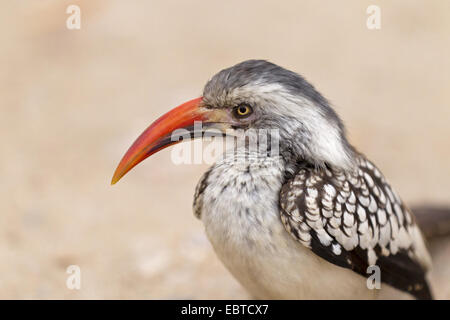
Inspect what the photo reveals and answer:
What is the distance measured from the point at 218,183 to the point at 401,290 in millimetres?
1286

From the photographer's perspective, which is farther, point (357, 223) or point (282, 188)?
point (357, 223)

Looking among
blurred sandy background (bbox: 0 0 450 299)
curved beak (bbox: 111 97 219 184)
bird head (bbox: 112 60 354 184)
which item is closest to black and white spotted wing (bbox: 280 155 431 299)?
bird head (bbox: 112 60 354 184)

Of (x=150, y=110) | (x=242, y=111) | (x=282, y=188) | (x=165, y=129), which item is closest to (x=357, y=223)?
(x=282, y=188)

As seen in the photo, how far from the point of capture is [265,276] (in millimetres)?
3217

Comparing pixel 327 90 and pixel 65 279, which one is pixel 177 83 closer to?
pixel 327 90

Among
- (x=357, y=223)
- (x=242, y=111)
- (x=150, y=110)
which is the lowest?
(x=357, y=223)

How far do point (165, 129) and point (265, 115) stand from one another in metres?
0.52

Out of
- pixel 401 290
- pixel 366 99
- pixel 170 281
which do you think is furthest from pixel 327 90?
pixel 401 290

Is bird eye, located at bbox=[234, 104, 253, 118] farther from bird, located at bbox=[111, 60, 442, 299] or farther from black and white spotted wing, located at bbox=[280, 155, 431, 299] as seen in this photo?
black and white spotted wing, located at bbox=[280, 155, 431, 299]

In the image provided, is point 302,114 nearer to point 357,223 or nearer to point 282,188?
point 282,188

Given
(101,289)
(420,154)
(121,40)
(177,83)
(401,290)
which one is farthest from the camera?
(121,40)

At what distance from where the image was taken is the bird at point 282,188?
310 centimetres

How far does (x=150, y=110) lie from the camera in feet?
20.6

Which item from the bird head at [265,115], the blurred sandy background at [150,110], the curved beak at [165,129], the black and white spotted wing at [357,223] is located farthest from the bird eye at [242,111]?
the blurred sandy background at [150,110]
